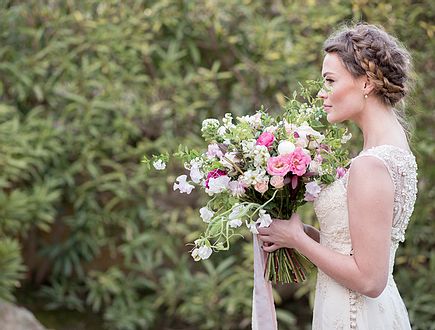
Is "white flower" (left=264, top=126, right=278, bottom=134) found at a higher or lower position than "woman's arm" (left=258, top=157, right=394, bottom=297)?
higher

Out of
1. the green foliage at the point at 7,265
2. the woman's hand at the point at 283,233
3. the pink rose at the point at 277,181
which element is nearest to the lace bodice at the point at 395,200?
the woman's hand at the point at 283,233

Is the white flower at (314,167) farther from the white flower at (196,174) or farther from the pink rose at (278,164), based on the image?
the white flower at (196,174)

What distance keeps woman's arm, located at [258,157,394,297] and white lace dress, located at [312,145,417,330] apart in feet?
0.25

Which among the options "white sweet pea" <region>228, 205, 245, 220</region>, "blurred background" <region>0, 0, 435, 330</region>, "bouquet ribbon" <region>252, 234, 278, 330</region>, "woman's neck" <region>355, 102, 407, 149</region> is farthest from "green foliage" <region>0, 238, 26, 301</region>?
"woman's neck" <region>355, 102, 407, 149</region>

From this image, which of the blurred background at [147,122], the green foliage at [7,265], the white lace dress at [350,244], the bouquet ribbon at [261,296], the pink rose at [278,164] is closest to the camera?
the pink rose at [278,164]

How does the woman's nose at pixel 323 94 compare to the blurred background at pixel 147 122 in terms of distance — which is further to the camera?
the blurred background at pixel 147 122

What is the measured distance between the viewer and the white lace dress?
2.39 m

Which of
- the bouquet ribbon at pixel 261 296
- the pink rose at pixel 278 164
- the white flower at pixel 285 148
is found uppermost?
the white flower at pixel 285 148

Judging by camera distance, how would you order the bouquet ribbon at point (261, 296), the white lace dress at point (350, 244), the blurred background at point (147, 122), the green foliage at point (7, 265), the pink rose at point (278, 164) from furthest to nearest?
1. the blurred background at point (147, 122)
2. the green foliage at point (7, 265)
3. the bouquet ribbon at point (261, 296)
4. the white lace dress at point (350, 244)
5. the pink rose at point (278, 164)

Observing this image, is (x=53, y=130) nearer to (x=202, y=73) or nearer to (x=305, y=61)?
(x=202, y=73)

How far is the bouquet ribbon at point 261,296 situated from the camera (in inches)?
100

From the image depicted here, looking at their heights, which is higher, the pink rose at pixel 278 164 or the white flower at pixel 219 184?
the pink rose at pixel 278 164

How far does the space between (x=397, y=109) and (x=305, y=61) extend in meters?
2.50

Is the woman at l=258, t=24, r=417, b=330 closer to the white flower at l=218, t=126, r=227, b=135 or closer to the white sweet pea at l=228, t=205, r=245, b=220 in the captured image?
the white sweet pea at l=228, t=205, r=245, b=220
